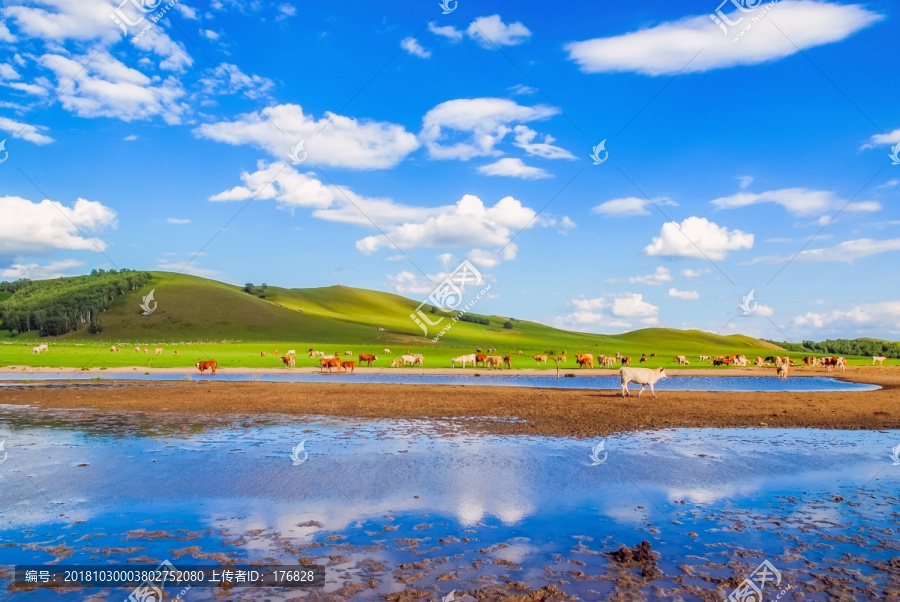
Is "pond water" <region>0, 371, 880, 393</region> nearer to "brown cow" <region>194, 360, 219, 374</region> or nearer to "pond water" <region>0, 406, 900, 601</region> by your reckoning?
"brown cow" <region>194, 360, 219, 374</region>

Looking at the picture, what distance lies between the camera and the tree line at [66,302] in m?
117

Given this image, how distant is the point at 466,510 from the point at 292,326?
113094 mm

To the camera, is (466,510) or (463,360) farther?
(463,360)

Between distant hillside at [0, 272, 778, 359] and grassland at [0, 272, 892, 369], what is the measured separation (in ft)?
0.63

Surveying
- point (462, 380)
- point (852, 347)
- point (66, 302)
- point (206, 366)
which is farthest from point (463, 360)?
point (852, 347)

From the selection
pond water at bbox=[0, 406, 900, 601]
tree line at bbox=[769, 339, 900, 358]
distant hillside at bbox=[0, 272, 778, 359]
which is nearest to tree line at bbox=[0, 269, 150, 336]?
distant hillside at bbox=[0, 272, 778, 359]

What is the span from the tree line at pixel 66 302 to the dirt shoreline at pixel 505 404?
92.4 metres

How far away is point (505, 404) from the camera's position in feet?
98.9

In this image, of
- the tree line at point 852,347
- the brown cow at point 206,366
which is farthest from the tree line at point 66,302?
the tree line at point 852,347

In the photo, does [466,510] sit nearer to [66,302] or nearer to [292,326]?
[292,326]

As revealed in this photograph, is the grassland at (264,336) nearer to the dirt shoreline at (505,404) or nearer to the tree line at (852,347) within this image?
the tree line at (852,347)

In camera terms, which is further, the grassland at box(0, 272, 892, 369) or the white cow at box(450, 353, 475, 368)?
the grassland at box(0, 272, 892, 369)

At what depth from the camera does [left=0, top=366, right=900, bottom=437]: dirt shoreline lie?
943 inches

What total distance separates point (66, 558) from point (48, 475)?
20.7 ft
